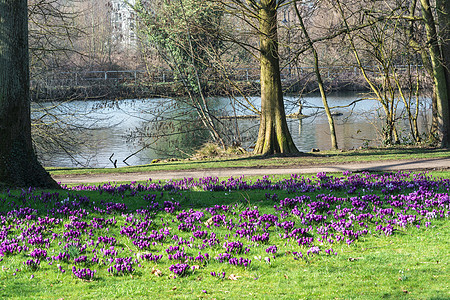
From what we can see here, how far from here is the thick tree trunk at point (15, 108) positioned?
1068 centimetres

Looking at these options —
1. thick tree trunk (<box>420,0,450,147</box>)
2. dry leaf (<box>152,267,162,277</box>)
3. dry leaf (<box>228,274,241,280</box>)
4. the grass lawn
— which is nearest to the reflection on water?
thick tree trunk (<box>420,0,450,147</box>)

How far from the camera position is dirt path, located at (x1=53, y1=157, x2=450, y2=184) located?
14789 millimetres

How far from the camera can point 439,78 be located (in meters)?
20.1

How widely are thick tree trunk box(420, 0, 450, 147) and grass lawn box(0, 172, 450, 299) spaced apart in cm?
1173

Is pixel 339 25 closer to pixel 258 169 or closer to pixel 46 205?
pixel 258 169

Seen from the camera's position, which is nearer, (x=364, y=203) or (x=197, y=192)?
(x=364, y=203)

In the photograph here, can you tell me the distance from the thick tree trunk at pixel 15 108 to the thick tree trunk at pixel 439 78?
16.6 metres

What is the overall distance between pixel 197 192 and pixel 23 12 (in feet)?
20.6

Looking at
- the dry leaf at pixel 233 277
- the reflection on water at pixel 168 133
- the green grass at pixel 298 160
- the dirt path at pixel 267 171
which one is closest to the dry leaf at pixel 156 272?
the dry leaf at pixel 233 277

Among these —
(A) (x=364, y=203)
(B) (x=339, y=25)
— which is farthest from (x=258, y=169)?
(B) (x=339, y=25)

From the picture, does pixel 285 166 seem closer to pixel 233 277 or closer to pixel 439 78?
pixel 439 78

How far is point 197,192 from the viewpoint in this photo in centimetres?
1030

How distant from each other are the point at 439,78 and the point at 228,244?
1733 centimetres

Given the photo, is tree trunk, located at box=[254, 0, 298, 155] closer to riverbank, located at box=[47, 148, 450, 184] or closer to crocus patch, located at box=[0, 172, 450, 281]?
riverbank, located at box=[47, 148, 450, 184]
